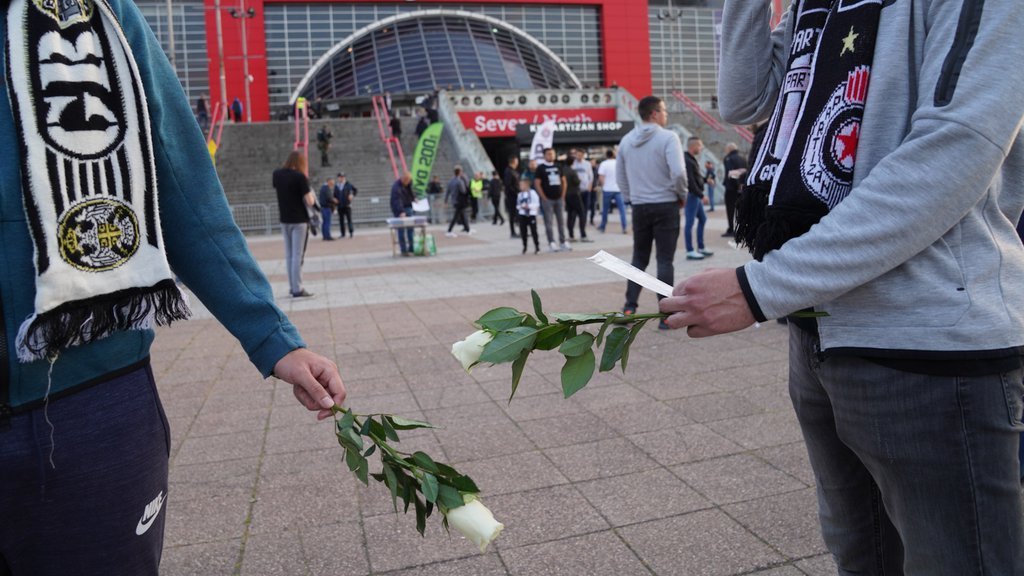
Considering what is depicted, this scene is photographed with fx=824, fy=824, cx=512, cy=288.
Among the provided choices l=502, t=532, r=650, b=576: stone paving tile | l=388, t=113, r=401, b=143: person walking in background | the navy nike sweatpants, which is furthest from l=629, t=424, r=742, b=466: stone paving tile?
l=388, t=113, r=401, b=143: person walking in background

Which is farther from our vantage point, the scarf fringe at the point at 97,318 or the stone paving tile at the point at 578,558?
the stone paving tile at the point at 578,558

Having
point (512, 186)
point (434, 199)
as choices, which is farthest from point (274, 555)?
point (434, 199)

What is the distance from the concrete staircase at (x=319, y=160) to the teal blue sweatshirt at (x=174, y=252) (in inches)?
983

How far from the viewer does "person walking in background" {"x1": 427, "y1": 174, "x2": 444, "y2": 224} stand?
1024 inches

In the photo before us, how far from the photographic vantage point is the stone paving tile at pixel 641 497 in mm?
3213

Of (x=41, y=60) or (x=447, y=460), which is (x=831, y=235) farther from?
(x=447, y=460)

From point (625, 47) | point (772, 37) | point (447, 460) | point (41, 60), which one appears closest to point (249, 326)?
point (41, 60)

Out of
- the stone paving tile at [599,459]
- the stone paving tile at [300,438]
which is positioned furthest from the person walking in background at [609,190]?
the stone paving tile at [599,459]

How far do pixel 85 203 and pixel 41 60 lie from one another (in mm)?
244

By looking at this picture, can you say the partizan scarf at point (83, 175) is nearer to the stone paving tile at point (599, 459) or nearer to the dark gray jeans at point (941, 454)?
the dark gray jeans at point (941, 454)

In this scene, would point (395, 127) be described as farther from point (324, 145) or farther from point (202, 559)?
point (202, 559)

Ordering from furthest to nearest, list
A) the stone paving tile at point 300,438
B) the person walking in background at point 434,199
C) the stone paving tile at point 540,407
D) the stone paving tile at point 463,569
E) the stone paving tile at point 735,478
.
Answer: the person walking in background at point 434,199
the stone paving tile at point 540,407
the stone paving tile at point 300,438
the stone paving tile at point 735,478
the stone paving tile at point 463,569

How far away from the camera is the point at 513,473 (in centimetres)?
373

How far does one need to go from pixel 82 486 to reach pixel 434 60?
49719mm
